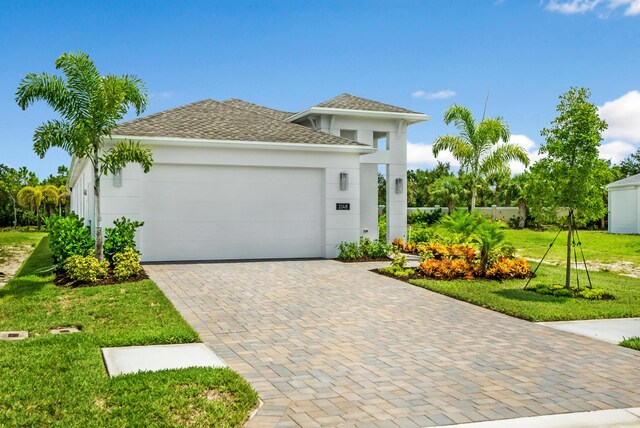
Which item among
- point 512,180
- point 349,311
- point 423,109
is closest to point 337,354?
point 349,311

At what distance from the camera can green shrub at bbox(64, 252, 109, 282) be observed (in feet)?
41.9

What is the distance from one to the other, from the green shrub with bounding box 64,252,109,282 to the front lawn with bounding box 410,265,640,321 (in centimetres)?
684

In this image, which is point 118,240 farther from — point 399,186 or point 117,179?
point 399,186

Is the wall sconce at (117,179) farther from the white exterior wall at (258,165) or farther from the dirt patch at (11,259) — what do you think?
the dirt patch at (11,259)

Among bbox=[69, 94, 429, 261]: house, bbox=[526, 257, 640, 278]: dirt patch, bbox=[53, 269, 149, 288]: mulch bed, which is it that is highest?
bbox=[69, 94, 429, 261]: house

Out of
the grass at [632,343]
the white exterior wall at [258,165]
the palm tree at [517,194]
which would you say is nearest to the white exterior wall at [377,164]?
the white exterior wall at [258,165]

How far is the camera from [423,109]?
2361 centimetres

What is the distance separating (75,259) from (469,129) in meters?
18.8

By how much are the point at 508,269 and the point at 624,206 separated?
24250 mm

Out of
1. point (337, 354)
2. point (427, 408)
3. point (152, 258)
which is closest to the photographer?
point (427, 408)

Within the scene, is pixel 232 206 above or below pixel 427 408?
above

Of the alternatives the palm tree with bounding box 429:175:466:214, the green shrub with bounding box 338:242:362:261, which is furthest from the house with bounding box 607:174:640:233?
the green shrub with bounding box 338:242:362:261

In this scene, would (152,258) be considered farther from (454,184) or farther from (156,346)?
(454,184)

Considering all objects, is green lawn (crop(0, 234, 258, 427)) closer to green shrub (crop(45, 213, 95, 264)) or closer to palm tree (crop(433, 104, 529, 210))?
green shrub (crop(45, 213, 95, 264))
